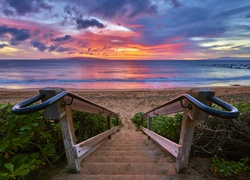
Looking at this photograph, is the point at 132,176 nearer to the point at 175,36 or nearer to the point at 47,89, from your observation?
the point at 47,89

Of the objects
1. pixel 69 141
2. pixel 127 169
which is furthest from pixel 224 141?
pixel 69 141

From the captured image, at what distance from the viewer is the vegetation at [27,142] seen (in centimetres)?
A: 150

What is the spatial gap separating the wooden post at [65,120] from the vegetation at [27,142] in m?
0.23

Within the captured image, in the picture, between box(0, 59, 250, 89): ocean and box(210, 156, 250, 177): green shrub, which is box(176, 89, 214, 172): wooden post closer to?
box(210, 156, 250, 177): green shrub

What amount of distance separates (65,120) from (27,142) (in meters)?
0.47

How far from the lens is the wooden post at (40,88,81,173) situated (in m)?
1.55

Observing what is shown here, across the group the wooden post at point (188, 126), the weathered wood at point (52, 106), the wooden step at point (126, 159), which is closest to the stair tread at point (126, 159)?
the wooden step at point (126, 159)

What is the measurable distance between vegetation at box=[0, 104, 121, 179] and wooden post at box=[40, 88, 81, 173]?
23 centimetres

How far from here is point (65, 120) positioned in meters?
1.73

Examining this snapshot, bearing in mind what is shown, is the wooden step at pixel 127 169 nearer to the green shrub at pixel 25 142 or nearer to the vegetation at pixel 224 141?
the green shrub at pixel 25 142

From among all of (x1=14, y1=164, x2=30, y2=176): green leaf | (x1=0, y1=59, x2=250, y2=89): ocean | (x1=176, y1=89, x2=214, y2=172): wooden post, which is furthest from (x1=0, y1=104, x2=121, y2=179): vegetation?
(x1=0, y1=59, x2=250, y2=89): ocean

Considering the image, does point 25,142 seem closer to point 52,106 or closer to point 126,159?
point 52,106

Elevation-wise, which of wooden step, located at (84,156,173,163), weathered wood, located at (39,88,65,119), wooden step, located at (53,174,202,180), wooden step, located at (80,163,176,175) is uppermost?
weathered wood, located at (39,88,65,119)

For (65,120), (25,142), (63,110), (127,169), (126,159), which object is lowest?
(126,159)
